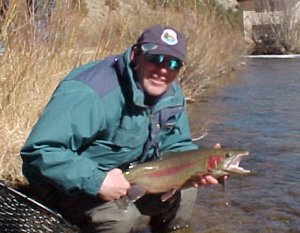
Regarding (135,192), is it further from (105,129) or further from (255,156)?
(255,156)

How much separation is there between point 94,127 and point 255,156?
4.07 meters

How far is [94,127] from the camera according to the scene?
3811 mm

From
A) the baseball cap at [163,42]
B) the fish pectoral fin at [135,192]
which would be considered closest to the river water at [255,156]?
the fish pectoral fin at [135,192]

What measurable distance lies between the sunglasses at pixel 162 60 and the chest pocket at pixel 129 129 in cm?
32

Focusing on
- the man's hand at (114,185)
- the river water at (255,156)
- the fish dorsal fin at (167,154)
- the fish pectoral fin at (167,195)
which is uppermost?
the fish dorsal fin at (167,154)

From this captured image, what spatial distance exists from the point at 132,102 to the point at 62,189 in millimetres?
559

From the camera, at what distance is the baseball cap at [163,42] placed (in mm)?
3742

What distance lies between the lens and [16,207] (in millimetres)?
3537

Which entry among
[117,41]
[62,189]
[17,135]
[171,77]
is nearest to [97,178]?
[62,189]

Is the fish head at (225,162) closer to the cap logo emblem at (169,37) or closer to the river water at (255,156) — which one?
the cap logo emblem at (169,37)

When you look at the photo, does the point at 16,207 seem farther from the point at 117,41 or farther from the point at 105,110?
the point at 117,41

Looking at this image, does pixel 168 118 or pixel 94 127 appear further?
pixel 168 118

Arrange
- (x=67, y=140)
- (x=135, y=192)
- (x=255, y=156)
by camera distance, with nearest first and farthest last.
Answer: (x=67, y=140)
(x=135, y=192)
(x=255, y=156)

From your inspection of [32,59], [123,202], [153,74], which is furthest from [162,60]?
[32,59]
